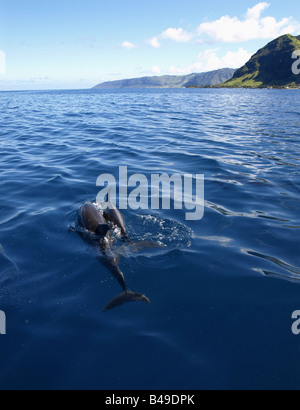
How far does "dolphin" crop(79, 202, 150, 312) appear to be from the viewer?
6399mm

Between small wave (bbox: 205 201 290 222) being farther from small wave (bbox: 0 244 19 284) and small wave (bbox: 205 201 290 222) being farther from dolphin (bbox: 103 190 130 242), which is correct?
small wave (bbox: 0 244 19 284)

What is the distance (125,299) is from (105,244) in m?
2.30

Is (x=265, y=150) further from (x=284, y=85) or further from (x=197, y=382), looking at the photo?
(x=284, y=85)

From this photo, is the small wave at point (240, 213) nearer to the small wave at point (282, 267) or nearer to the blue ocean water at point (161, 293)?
the blue ocean water at point (161, 293)

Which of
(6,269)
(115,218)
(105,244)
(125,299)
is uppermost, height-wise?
(115,218)

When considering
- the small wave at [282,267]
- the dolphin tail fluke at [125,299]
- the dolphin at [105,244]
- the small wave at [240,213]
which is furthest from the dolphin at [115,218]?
the small wave at [282,267]

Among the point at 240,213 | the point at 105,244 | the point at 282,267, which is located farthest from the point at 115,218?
the point at 282,267

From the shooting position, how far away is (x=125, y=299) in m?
6.40

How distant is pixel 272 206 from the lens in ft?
36.0

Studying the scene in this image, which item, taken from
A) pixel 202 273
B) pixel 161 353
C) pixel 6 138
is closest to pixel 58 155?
pixel 6 138

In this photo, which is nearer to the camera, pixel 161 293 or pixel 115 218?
pixel 161 293

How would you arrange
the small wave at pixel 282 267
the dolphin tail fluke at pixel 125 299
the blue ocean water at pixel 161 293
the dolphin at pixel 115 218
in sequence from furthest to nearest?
the dolphin at pixel 115 218 < the small wave at pixel 282 267 < the dolphin tail fluke at pixel 125 299 < the blue ocean water at pixel 161 293

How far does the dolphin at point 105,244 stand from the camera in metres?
6.40

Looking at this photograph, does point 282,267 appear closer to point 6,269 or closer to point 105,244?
point 105,244
